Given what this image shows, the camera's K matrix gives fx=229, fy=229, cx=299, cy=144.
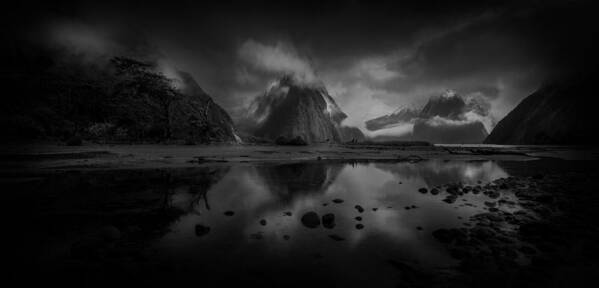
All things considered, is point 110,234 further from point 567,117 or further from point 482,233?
point 567,117

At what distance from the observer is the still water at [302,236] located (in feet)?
15.4

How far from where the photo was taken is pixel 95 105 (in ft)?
234

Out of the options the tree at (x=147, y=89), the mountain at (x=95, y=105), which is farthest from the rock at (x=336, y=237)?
the tree at (x=147, y=89)

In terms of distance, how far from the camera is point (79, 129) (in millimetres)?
61250

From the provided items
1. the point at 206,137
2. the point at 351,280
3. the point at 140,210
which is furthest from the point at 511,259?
the point at 206,137

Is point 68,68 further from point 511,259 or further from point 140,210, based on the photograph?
point 511,259

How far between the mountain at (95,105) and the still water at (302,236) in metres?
64.5

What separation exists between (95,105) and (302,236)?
91.8 m

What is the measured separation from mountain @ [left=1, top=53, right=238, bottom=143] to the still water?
212ft

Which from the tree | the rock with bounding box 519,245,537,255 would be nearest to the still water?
the rock with bounding box 519,245,537,255

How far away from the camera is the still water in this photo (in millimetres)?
4703

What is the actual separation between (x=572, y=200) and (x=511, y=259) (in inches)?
381

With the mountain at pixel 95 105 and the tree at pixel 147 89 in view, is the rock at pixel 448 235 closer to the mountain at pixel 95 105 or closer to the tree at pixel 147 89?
the mountain at pixel 95 105

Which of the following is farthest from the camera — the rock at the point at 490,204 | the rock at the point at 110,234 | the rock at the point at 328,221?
the rock at the point at 490,204
